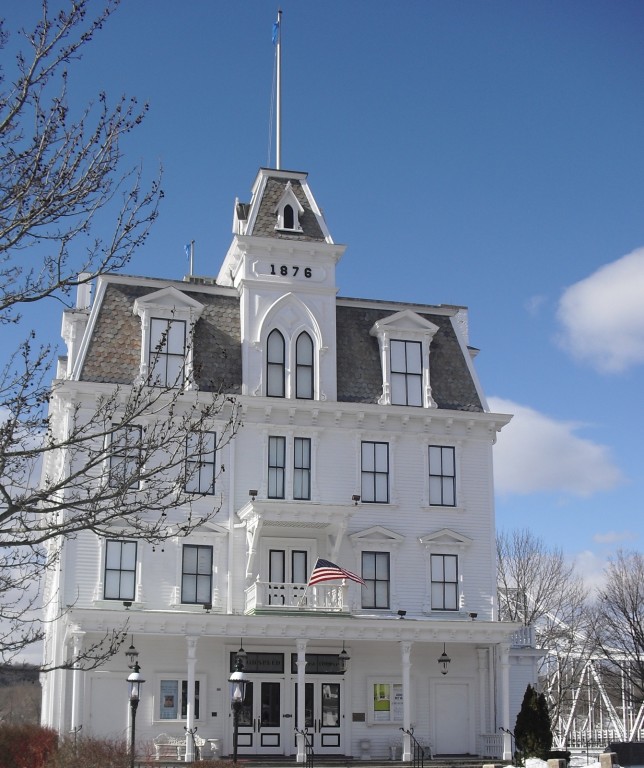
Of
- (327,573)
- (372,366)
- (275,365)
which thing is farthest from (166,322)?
(327,573)

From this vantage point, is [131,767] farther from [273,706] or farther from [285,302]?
[285,302]

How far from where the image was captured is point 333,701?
3581 centimetres

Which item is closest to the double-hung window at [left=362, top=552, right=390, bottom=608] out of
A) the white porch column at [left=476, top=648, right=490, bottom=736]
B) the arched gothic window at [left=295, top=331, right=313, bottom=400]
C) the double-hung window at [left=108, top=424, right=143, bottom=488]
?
the white porch column at [left=476, top=648, right=490, bottom=736]

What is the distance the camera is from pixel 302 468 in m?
36.9

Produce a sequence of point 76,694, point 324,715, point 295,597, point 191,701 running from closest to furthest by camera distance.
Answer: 1. point 76,694
2. point 191,701
3. point 295,597
4. point 324,715

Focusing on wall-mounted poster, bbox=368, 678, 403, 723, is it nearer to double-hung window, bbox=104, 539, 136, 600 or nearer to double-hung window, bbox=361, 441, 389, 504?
double-hung window, bbox=361, 441, 389, 504

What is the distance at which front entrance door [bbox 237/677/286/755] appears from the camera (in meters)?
34.7

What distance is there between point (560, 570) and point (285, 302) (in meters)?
28.9

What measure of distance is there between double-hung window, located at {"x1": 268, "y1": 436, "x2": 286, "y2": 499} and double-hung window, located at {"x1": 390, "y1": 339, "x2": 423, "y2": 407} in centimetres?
410

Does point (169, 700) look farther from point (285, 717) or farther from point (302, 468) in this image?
point (302, 468)

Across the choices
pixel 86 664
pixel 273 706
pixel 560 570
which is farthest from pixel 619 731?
pixel 86 664

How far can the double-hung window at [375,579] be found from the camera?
120 feet

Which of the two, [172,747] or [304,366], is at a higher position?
[304,366]

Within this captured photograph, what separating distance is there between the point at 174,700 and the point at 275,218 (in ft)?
51.1
